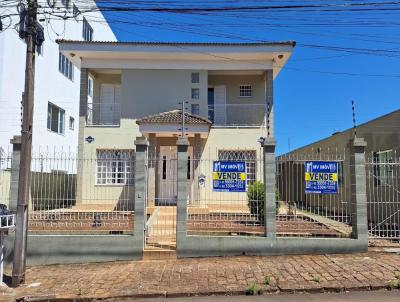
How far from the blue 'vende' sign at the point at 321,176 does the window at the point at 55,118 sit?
17.5 m

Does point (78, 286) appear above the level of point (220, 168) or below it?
below

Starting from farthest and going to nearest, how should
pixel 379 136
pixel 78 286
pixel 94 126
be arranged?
pixel 94 126, pixel 379 136, pixel 78 286

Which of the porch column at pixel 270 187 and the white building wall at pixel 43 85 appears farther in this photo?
the white building wall at pixel 43 85

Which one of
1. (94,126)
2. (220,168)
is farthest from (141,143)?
(94,126)

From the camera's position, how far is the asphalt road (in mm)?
6090

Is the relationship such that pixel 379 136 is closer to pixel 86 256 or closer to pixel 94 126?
pixel 86 256

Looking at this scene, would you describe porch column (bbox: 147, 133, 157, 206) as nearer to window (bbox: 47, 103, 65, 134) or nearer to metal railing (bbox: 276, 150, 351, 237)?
metal railing (bbox: 276, 150, 351, 237)

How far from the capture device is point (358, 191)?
919cm

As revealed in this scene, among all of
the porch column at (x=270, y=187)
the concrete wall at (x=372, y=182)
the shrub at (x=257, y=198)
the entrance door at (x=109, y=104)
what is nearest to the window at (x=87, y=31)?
→ the entrance door at (x=109, y=104)

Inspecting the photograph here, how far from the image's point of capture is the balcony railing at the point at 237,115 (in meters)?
17.3

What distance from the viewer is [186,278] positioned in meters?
7.26

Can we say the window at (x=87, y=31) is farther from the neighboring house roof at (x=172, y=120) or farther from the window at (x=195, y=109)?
the neighboring house roof at (x=172, y=120)

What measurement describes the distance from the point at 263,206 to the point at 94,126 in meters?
9.80

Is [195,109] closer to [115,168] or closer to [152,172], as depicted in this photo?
[152,172]
